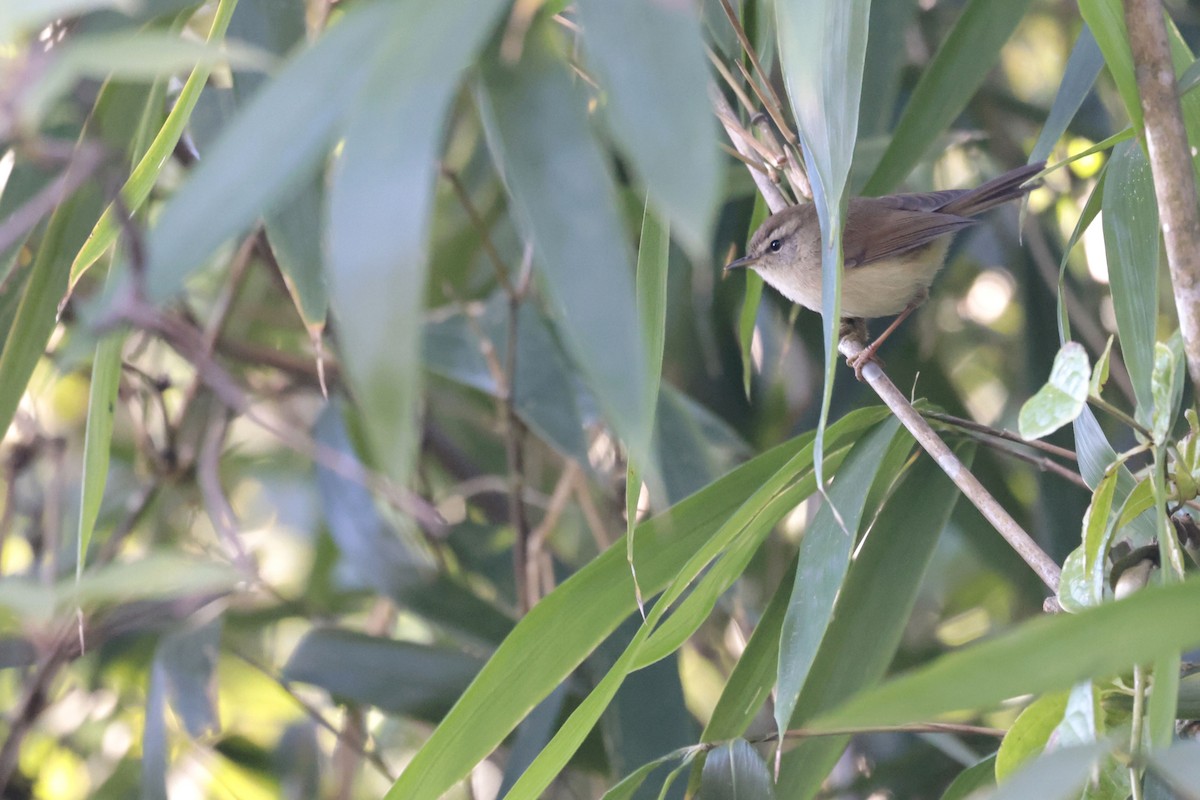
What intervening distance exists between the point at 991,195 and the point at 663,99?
2.26 m

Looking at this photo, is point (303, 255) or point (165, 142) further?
point (303, 255)

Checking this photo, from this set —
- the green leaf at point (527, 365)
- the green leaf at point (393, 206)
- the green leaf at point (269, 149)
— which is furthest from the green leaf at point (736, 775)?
the green leaf at point (527, 365)

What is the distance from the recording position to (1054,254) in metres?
3.40

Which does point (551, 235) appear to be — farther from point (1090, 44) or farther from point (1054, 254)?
point (1054, 254)

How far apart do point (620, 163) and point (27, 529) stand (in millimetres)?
2245

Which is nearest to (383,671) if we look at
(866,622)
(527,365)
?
(527,365)

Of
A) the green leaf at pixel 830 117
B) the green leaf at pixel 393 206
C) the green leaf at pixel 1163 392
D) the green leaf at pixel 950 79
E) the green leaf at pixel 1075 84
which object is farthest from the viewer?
the green leaf at pixel 950 79

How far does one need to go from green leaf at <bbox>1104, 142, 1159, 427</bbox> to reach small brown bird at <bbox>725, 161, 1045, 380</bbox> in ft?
3.19

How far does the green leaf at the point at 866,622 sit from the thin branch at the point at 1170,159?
55 centimetres

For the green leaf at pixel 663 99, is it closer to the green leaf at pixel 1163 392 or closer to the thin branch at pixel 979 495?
the thin branch at pixel 979 495

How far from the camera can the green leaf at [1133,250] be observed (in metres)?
1.51

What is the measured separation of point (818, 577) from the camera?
1517 millimetres

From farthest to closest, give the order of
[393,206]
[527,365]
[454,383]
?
[454,383] → [527,365] → [393,206]

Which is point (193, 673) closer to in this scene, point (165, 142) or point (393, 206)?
point (165, 142)
